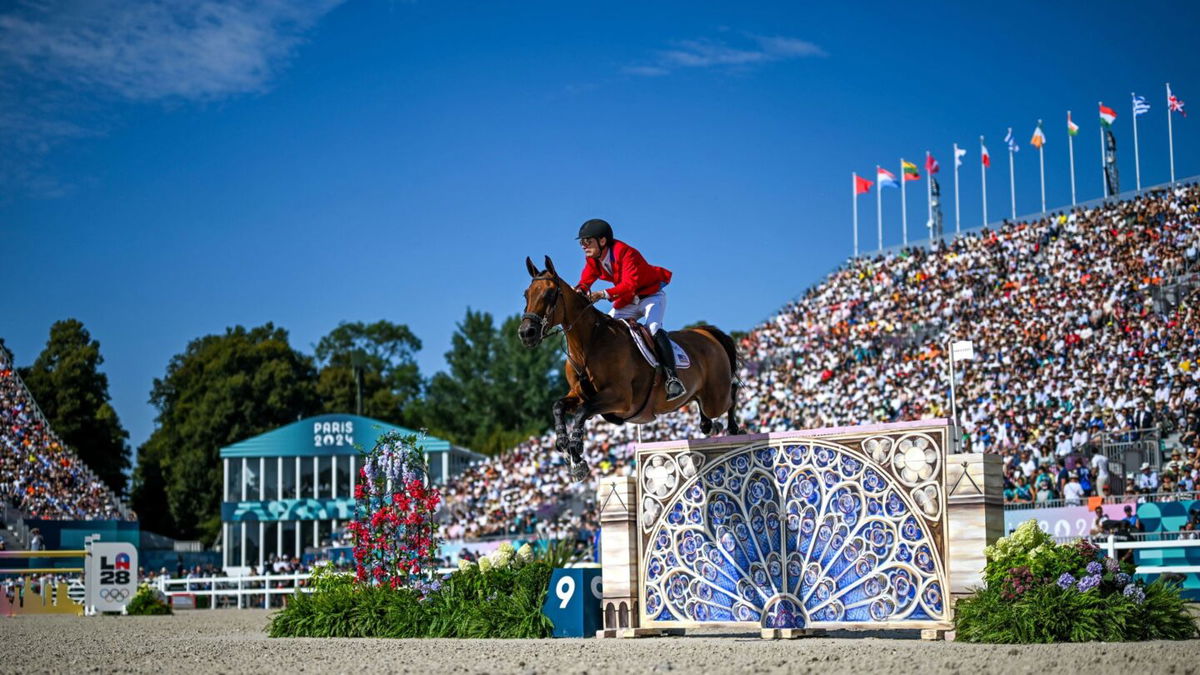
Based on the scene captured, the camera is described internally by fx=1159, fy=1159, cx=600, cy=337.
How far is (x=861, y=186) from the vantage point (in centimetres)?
4328

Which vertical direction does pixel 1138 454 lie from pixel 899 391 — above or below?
below

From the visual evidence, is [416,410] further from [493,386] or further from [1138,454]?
[1138,454]

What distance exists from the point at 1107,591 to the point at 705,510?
340 cm

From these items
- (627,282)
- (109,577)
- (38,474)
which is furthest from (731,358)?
(38,474)

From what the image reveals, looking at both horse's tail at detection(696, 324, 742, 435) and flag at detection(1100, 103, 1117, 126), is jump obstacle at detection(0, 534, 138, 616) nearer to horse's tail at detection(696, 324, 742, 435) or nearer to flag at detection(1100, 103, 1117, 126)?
horse's tail at detection(696, 324, 742, 435)

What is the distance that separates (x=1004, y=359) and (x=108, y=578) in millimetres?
20568

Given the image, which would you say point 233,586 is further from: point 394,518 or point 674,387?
point 674,387

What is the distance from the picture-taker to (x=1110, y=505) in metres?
19.5

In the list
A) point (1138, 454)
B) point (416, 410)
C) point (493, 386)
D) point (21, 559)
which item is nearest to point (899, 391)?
point (1138, 454)

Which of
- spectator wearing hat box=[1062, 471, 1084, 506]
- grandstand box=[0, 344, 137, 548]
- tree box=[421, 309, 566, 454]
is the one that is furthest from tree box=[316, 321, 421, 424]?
spectator wearing hat box=[1062, 471, 1084, 506]

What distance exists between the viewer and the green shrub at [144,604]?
2289cm

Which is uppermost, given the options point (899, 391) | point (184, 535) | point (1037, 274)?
point (1037, 274)

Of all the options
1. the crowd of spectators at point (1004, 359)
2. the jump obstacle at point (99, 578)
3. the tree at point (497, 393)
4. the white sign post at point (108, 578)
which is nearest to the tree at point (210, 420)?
the tree at point (497, 393)

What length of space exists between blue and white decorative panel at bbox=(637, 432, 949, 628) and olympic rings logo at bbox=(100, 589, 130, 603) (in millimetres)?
16191
